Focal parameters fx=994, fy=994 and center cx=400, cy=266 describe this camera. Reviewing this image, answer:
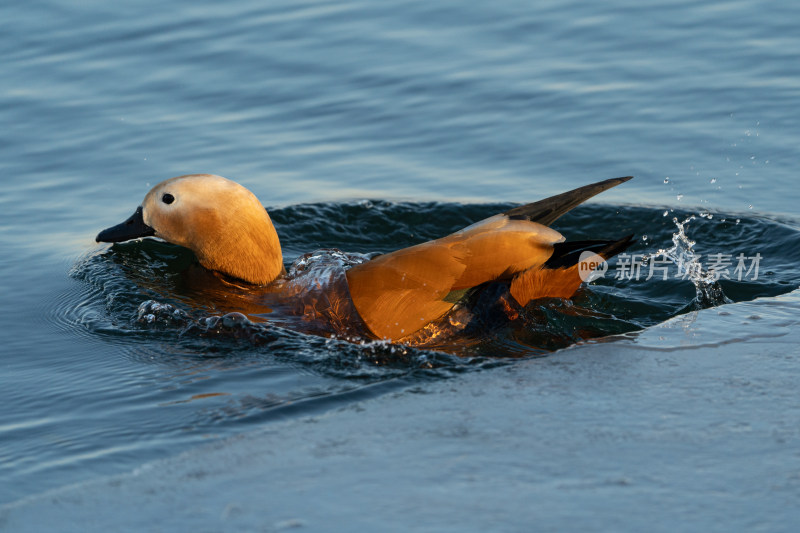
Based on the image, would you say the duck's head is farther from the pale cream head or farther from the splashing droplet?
the splashing droplet

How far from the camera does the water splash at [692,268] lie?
5109 mm

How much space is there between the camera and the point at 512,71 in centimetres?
859

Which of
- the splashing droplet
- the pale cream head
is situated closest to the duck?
the pale cream head

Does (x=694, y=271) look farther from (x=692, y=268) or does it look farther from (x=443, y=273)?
(x=443, y=273)

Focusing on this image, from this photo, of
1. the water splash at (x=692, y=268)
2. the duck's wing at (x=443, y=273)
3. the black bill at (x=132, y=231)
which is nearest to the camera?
the duck's wing at (x=443, y=273)

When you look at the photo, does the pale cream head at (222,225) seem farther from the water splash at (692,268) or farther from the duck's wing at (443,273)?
the water splash at (692,268)

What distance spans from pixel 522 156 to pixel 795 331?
3.34m

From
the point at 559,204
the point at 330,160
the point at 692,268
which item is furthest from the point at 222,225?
the point at 692,268

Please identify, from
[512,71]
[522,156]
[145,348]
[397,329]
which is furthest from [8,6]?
[397,329]

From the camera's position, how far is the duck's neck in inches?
207

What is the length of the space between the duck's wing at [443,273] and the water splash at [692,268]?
2.82ft

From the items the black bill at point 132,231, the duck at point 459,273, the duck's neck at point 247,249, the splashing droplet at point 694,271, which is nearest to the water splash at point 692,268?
the splashing droplet at point 694,271

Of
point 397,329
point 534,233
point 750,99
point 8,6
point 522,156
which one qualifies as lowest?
point 397,329

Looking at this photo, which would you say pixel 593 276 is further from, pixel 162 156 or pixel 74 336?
pixel 162 156
